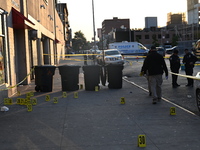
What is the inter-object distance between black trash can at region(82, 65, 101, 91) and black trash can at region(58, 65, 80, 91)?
47 cm

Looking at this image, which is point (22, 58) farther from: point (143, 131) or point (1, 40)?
point (143, 131)

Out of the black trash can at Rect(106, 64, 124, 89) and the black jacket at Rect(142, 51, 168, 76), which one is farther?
the black trash can at Rect(106, 64, 124, 89)

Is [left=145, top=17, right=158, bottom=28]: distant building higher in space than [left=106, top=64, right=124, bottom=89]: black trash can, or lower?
higher

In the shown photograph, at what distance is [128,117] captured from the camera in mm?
8359

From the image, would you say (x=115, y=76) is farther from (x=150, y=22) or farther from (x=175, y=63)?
(x=150, y=22)

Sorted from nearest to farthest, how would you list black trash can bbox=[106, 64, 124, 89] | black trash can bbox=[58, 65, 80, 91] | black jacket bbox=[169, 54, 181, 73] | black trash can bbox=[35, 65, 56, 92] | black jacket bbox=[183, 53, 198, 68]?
black trash can bbox=[35, 65, 56, 92] → black trash can bbox=[58, 65, 80, 91] → black trash can bbox=[106, 64, 124, 89] → black jacket bbox=[169, 54, 181, 73] → black jacket bbox=[183, 53, 198, 68]

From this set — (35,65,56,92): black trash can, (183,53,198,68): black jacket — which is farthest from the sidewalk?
(183,53,198,68): black jacket

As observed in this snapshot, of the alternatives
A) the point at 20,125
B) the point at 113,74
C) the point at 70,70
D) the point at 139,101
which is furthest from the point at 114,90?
the point at 20,125

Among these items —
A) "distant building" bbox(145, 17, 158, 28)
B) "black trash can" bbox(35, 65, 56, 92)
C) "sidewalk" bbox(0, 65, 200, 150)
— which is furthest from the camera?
"distant building" bbox(145, 17, 158, 28)

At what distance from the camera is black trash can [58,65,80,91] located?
14172 millimetres

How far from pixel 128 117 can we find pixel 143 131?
1473mm

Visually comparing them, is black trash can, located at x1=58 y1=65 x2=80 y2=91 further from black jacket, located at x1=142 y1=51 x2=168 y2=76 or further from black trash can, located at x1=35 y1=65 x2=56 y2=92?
black jacket, located at x1=142 y1=51 x2=168 y2=76

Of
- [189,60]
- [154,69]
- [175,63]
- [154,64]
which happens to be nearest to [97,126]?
[154,69]

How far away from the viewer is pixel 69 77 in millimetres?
14203
